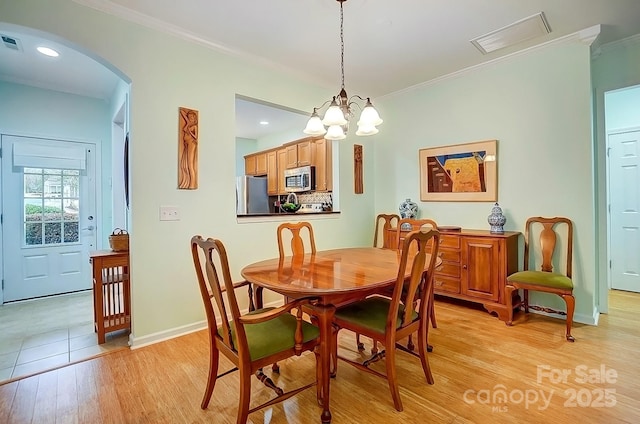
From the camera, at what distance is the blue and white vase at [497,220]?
3205 mm

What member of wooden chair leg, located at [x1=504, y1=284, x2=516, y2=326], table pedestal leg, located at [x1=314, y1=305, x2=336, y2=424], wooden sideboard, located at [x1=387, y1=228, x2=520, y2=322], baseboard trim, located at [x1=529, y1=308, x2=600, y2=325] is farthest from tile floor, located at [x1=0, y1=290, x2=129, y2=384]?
baseboard trim, located at [x1=529, y1=308, x2=600, y2=325]

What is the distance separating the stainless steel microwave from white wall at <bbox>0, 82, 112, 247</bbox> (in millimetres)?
2693

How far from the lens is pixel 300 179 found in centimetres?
520

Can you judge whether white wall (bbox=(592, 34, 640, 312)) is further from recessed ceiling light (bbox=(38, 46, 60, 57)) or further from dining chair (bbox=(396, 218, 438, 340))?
recessed ceiling light (bbox=(38, 46, 60, 57))

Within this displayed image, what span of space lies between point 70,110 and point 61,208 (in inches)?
51.2

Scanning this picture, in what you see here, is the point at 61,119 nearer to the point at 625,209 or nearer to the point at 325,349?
the point at 325,349

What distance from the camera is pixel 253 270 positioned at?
199cm

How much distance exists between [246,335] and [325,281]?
0.50 m

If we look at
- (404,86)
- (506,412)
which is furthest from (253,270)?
(404,86)

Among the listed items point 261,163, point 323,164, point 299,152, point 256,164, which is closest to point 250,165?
point 256,164

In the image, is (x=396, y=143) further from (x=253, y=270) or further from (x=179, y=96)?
(x=253, y=270)

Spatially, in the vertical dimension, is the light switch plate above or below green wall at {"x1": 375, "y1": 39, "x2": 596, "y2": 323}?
below

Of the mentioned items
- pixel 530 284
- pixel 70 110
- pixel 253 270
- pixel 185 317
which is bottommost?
pixel 185 317

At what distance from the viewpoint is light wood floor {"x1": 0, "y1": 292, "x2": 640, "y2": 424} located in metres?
1.70
